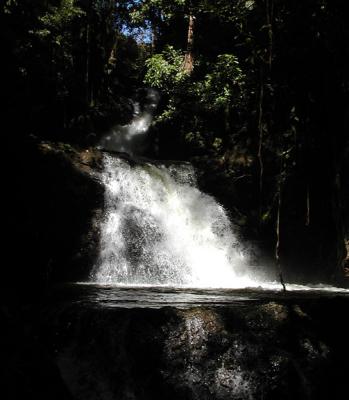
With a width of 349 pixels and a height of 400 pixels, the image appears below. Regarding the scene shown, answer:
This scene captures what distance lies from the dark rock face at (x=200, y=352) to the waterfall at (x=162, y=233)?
17.2ft

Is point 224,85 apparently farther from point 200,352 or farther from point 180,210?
point 200,352

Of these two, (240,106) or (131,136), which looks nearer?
(240,106)

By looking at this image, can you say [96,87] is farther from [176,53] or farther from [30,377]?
[30,377]

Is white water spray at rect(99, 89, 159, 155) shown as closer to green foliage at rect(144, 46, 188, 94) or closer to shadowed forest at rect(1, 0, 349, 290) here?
shadowed forest at rect(1, 0, 349, 290)

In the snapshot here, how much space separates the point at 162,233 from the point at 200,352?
281 inches

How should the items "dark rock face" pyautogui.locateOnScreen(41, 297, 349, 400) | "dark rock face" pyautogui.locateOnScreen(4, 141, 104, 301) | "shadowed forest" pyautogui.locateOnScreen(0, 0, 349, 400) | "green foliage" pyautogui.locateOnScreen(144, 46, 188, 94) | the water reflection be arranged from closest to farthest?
"dark rock face" pyautogui.locateOnScreen(41, 297, 349, 400), "shadowed forest" pyautogui.locateOnScreen(0, 0, 349, 400), the water reflection, "dark rock face" pyautogui.locateOnScreen(4, 141, 104, 301), "green foliage" pyautogui.locateOnScreen(144, 46, 188, 94)

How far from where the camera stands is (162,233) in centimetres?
1229

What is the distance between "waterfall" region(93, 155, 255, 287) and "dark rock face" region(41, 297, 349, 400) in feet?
17.2

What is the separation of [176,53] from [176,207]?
7.59 metres

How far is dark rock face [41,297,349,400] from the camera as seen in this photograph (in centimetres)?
503

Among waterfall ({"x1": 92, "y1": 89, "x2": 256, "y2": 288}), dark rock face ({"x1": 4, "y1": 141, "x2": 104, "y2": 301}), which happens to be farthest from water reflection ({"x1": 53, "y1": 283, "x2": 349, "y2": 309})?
waterfall ({"x1": 92, "y1": 89, "x2": 256, "y2": 288})

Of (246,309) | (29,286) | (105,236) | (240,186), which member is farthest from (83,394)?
(240,186)

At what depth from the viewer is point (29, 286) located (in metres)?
9.51

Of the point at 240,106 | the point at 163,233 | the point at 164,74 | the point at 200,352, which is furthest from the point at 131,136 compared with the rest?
the point at 200,352
